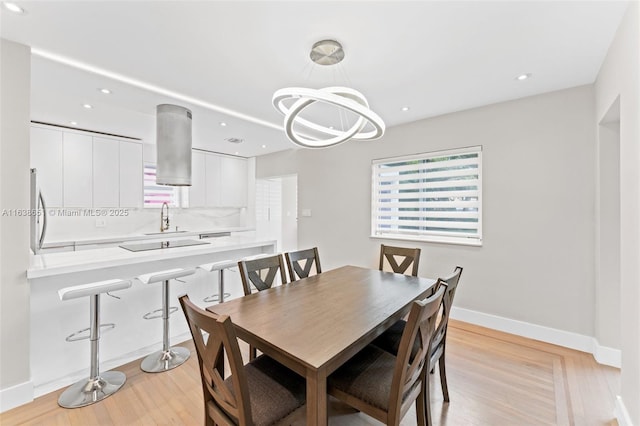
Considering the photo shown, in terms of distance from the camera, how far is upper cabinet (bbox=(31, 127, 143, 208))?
12.1 ft

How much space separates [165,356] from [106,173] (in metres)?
3.22

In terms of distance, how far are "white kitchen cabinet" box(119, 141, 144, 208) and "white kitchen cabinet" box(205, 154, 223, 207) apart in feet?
3.82

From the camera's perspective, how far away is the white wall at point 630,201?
4.86 feet

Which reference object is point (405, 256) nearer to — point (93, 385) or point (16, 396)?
point (93, 385)

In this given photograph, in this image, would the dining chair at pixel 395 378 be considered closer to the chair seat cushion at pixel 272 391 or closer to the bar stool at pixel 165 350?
the chair seat cushion at pixel 272 391

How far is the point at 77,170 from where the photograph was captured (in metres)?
3.94

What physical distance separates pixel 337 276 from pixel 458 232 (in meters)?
1.81

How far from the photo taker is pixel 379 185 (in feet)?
13.3

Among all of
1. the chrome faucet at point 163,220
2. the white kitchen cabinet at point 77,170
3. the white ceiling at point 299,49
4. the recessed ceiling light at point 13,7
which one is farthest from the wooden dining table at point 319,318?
the chrome faucet at point 163,220

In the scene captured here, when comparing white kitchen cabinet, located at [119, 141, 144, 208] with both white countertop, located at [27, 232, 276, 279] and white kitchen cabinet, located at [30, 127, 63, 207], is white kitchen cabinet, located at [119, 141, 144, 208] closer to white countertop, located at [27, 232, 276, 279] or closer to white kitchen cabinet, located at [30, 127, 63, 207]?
white kitchen cabinet, located at [30, 127, 63, 207]

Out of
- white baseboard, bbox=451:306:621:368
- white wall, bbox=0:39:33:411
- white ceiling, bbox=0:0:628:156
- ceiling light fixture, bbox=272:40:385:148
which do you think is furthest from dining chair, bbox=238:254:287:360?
white baseboard, bbox=451:306:621:368

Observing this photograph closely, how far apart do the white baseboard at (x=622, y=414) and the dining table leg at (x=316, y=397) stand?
1.79m

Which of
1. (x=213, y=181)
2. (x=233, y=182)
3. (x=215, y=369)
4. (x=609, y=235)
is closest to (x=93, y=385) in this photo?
(x=215, y=369)

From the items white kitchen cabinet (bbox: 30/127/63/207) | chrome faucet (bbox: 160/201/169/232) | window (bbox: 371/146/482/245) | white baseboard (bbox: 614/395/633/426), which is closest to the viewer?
white baseboard (bbox: 614/395/633/426)
